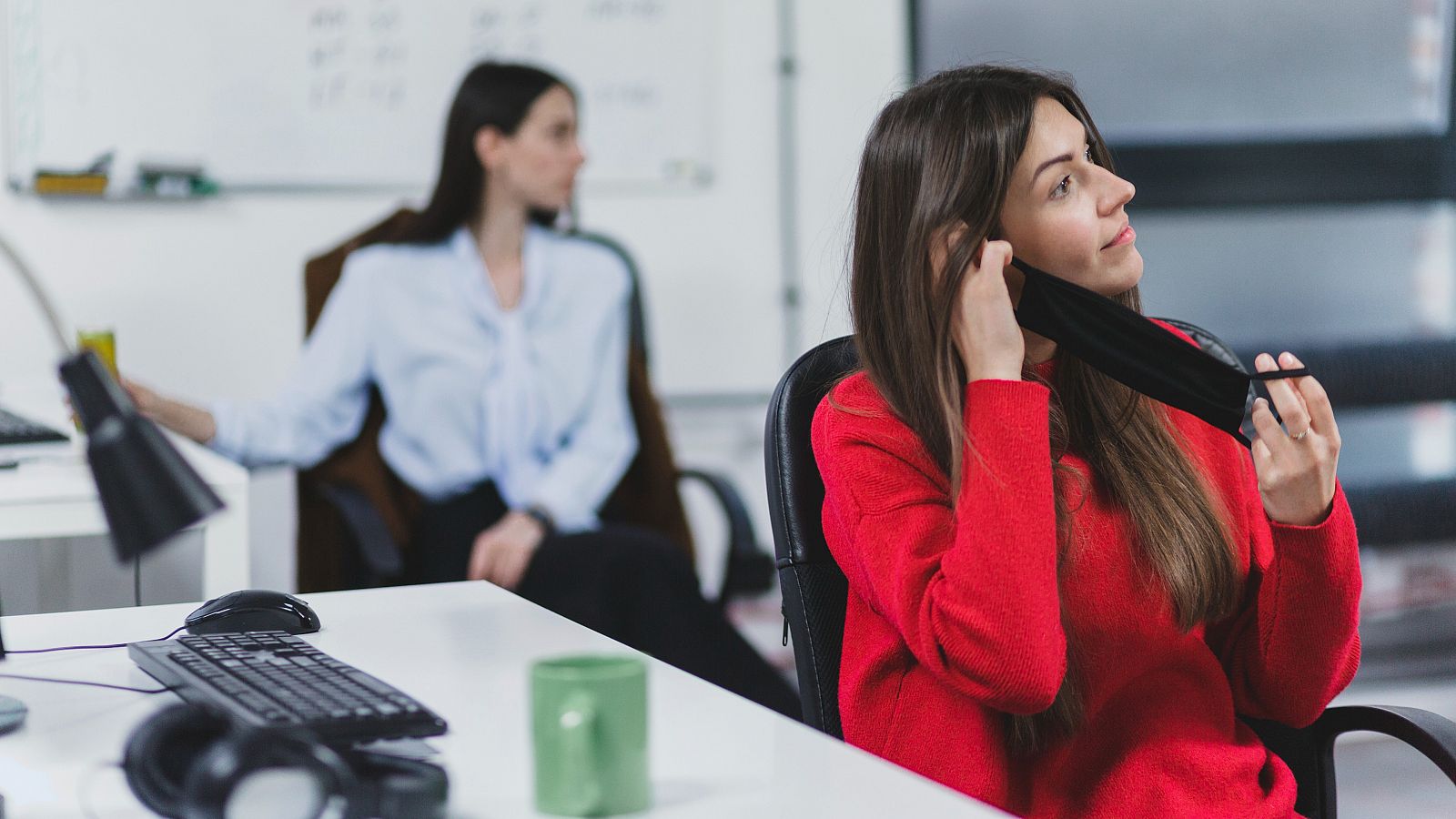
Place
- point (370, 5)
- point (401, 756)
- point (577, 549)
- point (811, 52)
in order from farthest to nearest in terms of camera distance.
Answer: point (811, 52), point (370, 5), point (577, 549), point (401, 756)

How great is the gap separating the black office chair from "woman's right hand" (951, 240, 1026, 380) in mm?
173

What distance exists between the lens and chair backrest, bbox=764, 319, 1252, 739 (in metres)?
1.14

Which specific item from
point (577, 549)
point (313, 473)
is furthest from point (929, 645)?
point (313, 473)

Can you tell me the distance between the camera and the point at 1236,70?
3270mm

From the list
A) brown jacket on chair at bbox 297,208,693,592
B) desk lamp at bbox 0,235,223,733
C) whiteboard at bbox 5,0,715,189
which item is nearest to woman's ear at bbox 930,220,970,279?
desk lamp at bbox 0,235,223,733

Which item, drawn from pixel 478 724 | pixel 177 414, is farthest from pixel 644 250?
pixel 478 724

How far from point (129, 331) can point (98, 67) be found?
51 cm

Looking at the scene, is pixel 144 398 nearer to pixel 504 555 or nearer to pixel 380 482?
pixel 380 482

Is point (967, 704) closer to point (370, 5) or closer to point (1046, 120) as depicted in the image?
point (1046, 120)

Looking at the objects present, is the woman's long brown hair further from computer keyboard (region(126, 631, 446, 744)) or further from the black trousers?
the black trousers

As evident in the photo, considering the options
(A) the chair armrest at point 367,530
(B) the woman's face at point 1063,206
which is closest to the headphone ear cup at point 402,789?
(B) the woman's face at point 1063,206

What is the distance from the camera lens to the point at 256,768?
0.68 m

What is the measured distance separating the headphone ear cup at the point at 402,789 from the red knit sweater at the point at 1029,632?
1.35 ft

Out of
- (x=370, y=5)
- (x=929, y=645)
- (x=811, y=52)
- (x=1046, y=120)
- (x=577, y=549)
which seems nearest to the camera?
(x=929, y=645)
